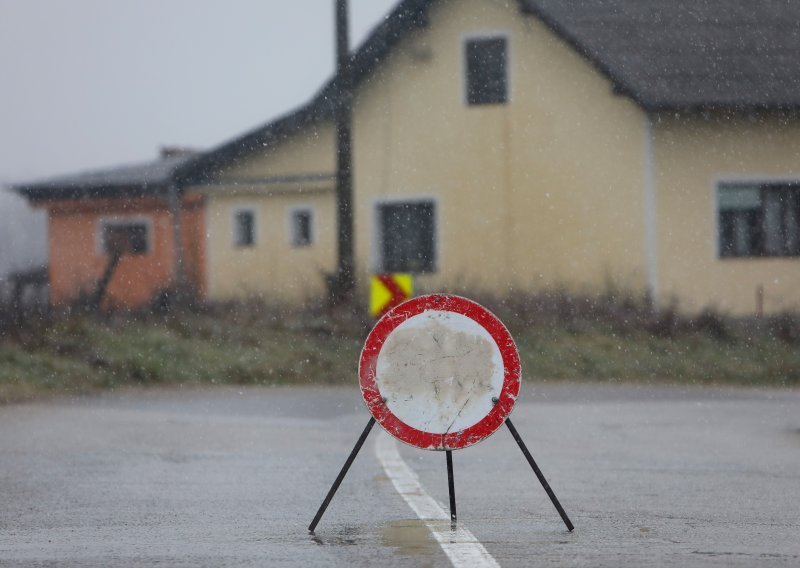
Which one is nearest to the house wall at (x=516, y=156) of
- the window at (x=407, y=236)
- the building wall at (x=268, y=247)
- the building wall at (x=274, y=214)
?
the window at (x=407, y=236)

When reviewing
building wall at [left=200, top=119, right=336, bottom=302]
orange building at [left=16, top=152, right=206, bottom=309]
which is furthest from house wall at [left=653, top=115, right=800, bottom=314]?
orange building at [left=16, top=152, right=206, bottom=309]

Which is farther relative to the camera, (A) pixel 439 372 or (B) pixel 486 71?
(B) pixel 486 71

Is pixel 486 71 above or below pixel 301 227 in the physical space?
above

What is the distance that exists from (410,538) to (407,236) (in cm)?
2370

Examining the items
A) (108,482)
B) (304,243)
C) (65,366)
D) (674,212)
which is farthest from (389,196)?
(108,482)

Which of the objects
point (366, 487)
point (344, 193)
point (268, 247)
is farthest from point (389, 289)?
point (268, 247)

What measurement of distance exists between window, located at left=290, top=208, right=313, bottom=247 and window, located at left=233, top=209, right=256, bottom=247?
1.04 metres

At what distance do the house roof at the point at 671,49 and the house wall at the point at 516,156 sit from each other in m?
0.54

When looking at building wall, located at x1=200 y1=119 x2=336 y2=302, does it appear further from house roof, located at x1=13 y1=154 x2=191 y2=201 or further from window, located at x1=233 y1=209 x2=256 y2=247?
house roof, located at x1=13 y1=154 x2=191 y2=201

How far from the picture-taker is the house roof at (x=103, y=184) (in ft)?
126

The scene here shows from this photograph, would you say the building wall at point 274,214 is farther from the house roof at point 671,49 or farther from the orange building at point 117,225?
the orange building at point 117,225

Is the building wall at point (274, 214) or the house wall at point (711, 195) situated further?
the building wall at point (274, 214)

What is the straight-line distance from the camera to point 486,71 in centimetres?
2984

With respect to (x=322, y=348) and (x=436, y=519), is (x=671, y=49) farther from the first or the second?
(x=436, y=519)
